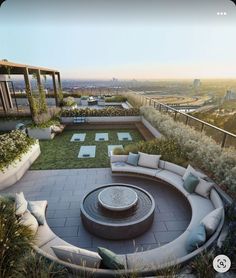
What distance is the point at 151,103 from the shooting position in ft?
40.8

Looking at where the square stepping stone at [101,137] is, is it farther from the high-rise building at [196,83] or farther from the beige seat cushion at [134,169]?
the high-rise building at [196,83]

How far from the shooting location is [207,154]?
16.8ft

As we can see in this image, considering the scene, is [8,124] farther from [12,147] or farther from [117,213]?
[117,213]

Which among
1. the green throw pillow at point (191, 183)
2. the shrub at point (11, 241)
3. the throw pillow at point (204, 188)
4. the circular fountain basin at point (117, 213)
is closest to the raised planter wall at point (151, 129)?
the green throw pillow at point (191, 183)

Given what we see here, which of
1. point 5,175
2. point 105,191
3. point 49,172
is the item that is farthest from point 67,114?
point 105,191

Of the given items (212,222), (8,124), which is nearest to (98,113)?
(8,124)

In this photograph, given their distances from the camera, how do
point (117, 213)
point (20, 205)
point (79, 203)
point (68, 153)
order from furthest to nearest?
point (68, 153) → point (79, 203) → point (117, 213) → point (20, 205)

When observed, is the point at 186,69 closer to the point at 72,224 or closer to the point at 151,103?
the point at 151,103

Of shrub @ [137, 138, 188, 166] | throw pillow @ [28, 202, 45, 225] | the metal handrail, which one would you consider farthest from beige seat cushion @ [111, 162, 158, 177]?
throw pillow @ [28, 202, 45, 225]

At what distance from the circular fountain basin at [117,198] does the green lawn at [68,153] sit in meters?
2.30

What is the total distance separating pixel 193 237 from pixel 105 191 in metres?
2.39

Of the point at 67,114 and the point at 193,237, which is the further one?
the point at 67,114

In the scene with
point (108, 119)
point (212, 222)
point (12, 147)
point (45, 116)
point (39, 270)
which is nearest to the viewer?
point (39, 270)

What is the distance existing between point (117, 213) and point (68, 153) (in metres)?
4.86
